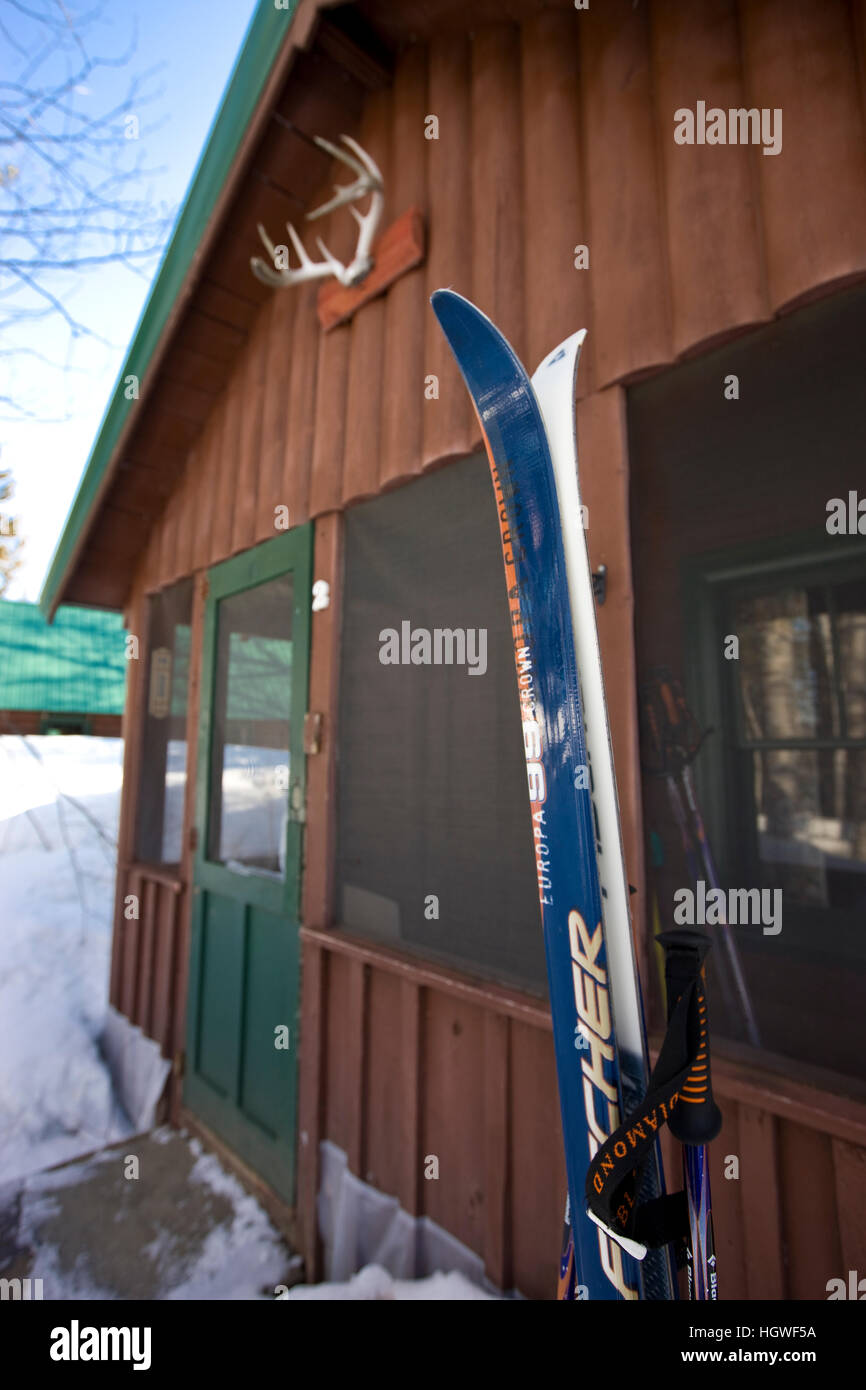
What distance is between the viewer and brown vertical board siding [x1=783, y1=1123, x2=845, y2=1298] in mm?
1293

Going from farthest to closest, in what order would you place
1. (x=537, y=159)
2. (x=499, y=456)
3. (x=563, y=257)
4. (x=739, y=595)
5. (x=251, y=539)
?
(x=251, y=539) → (x=739, y=595) → (x=537, y=159) → (x=563, y=257) → (x=499, y=456)

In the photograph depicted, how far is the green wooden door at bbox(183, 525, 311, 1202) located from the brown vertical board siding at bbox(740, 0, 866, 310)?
1.98 metres

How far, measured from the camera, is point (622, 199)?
68.7 inches

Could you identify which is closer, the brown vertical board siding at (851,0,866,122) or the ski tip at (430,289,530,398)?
the ski tip at (430,289,530,398)

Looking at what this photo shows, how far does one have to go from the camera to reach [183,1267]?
2416 mm

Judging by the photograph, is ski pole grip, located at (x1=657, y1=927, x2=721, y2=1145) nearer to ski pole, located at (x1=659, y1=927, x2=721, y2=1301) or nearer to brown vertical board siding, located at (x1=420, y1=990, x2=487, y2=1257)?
ski pole, located at (x1=659, y1=927, x2=721, y2=1301)

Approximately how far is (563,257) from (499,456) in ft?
3.78

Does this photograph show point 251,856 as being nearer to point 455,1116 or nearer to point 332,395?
point 455,1116

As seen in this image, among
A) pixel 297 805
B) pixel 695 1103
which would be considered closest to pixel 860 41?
A: pixel 695 1103

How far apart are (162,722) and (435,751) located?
291 centimetres

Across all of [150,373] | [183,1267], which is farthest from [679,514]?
[183,1267]

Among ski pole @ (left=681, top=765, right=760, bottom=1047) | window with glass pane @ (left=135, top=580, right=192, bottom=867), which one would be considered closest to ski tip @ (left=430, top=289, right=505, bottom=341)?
ski pole @ (left=681, top=765, right=760, bottom=1047)
